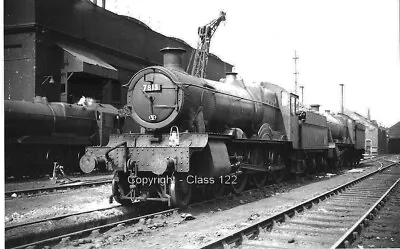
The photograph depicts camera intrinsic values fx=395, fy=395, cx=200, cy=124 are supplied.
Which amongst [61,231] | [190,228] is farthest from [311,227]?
[61,231]

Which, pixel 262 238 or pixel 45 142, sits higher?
pixel 45 142

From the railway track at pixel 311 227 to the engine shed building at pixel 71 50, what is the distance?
802 cm

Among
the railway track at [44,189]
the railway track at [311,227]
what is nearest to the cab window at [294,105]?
the railway track at [311,227]

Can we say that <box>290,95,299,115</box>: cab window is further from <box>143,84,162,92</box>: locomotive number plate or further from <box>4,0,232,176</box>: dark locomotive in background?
<box>143,84,162,92</box>: locomotive number plate

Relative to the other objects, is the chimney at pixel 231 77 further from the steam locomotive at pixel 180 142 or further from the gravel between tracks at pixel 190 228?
the gravel between tracks at pixel 190 228

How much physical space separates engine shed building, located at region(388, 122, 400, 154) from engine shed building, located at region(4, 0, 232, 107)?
47980mm

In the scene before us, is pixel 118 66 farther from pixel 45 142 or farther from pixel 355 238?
pixel 355 238

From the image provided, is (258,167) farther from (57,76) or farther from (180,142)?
(57,76)

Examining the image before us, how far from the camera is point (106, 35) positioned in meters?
22.9

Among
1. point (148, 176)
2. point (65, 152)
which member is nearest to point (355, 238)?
point (148, 176)

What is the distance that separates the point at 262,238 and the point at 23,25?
1310cm

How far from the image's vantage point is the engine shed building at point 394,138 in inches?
2454

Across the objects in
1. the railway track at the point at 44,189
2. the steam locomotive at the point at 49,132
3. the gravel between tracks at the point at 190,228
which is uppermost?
the steam locomotive at the point at 49,132

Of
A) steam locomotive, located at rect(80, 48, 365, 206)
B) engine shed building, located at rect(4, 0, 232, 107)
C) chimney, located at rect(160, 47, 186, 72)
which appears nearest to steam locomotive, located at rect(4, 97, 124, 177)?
engine shed building, located at rect(4, 0, 232, 107)
